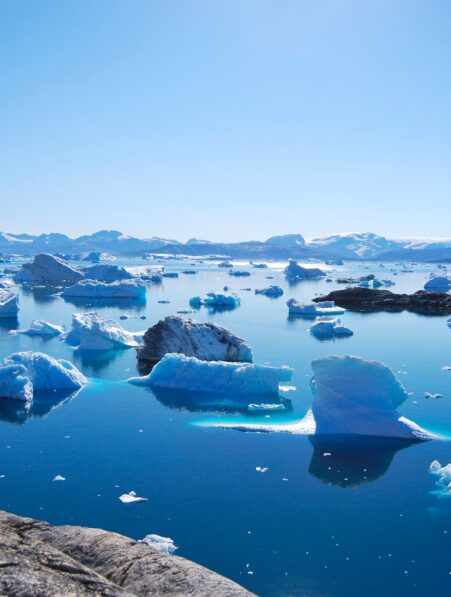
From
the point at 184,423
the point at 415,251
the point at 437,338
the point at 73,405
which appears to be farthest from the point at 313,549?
→ the point at 415,251

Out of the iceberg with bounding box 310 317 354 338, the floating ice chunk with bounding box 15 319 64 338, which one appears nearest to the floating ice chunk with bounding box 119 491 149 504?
the floating ice chunk with bounding box 15 319 64 338

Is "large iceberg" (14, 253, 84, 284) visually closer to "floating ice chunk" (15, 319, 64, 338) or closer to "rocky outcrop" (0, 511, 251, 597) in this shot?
"floating ice chunk" (15, 319, 64, 338)

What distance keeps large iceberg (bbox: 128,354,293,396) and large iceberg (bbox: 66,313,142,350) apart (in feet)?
11.2

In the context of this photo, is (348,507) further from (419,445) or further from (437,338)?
(437,338)

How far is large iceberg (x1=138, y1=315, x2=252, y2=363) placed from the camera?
11.7 m

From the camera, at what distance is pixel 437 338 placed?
15.6 meters

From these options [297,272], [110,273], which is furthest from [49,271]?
[297,272]

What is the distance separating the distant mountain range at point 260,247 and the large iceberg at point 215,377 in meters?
75.0

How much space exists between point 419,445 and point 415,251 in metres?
84.9

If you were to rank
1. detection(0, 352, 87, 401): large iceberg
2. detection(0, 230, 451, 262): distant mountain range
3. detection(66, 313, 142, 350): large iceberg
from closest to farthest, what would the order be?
detection(0, 352, 87, 401): large iceberg < detection(66, 313, 142, 350): large iceberg < detection(0, 230, 451, 262): distant mountain range

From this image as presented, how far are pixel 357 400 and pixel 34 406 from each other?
181 inches

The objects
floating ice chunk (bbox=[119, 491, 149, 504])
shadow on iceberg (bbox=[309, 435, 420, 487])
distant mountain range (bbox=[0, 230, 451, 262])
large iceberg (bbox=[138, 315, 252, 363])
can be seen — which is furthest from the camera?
distant mountain range (bbox=[0, 230, 451, 262])

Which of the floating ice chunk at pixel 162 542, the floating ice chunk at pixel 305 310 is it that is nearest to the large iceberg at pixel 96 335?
the floating ice chunk at pixel 305 310

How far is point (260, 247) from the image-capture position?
97.4 metres
